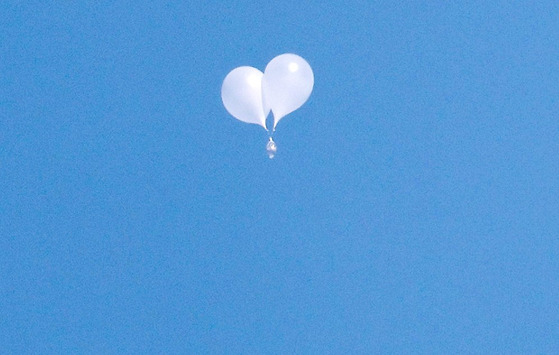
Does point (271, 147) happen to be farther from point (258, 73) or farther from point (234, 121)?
point (234, 121)

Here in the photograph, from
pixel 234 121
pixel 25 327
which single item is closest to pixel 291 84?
pixel 234 121

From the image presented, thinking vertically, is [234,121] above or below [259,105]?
above

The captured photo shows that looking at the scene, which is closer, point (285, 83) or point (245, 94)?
point (285, 83)

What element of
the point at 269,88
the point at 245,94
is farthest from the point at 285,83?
the point at 245,94

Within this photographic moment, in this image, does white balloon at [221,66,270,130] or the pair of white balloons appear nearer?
the pair of white balloons

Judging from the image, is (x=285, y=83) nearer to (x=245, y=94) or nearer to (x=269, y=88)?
(x=269, y=88)
